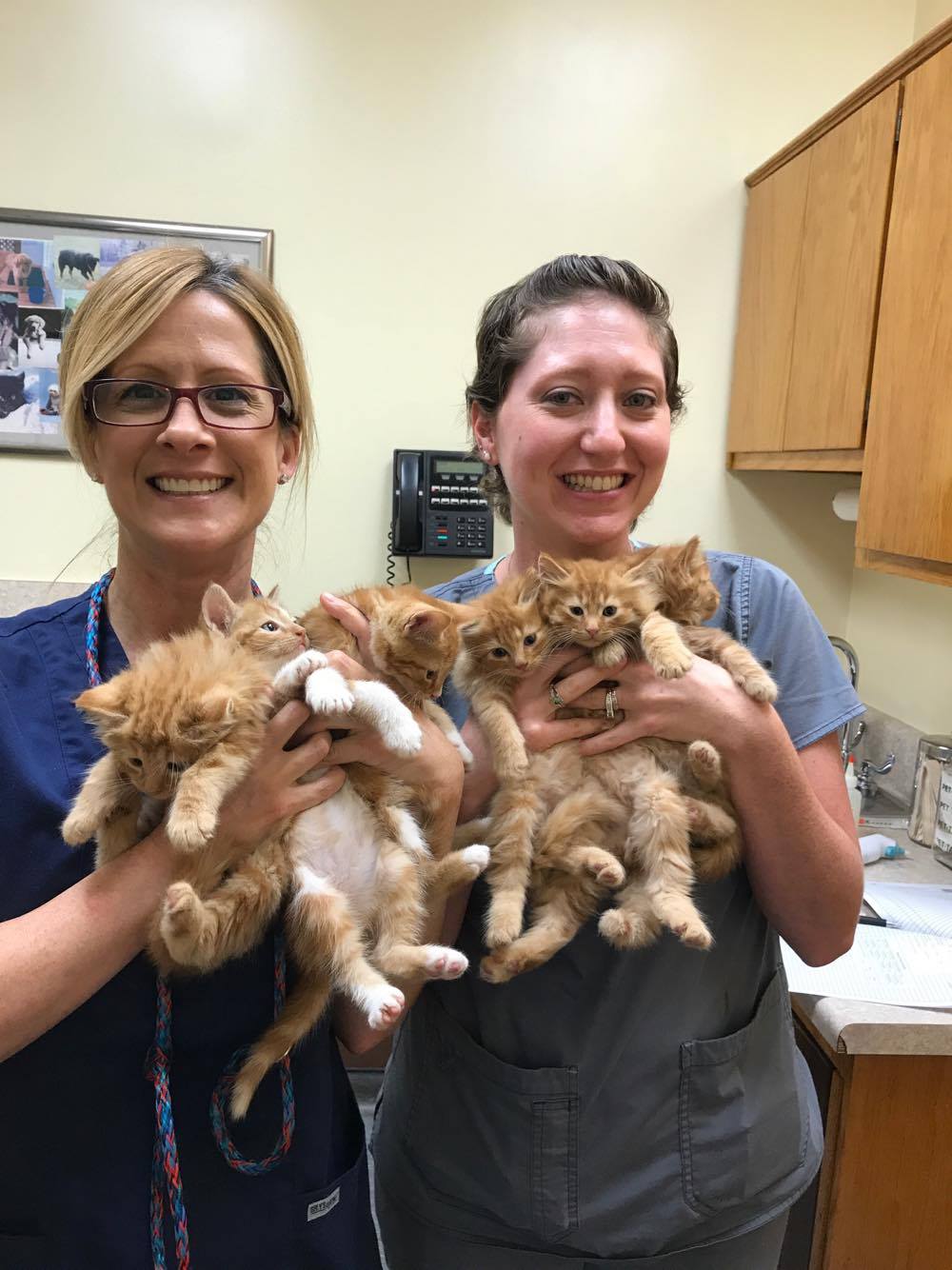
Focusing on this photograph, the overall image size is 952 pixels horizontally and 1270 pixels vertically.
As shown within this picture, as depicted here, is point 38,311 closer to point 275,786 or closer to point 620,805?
point 275,786

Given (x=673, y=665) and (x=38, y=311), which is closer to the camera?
(x=673, y=665)

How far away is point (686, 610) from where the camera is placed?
1.35 metres

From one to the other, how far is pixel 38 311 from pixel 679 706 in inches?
104

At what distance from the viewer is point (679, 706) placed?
46.6 inches

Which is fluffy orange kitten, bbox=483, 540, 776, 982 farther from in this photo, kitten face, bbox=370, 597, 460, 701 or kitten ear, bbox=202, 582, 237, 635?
kitten ear, bbox=202, 582, 237, 635

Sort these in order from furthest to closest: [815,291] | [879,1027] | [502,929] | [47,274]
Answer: [47,274] → [815,291] → [879,1027] → [502,929]

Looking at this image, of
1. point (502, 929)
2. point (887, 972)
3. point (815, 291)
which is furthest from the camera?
point (815, 291)

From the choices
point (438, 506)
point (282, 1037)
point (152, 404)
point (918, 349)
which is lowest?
point (282, 1037)

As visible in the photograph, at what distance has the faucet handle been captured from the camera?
2.88 meters

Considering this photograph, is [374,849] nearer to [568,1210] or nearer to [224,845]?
[224,845]

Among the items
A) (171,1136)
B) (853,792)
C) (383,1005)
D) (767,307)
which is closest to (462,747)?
(383,1005)

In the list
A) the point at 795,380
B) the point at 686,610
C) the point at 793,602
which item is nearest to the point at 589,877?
the point at 686,610

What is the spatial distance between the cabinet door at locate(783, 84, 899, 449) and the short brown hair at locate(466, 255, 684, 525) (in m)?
1.25

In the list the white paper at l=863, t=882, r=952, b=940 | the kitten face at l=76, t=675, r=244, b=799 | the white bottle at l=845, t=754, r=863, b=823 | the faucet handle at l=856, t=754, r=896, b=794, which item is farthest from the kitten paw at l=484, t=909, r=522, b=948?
the faucet handle at l=856, t=754, r=896, b=794
